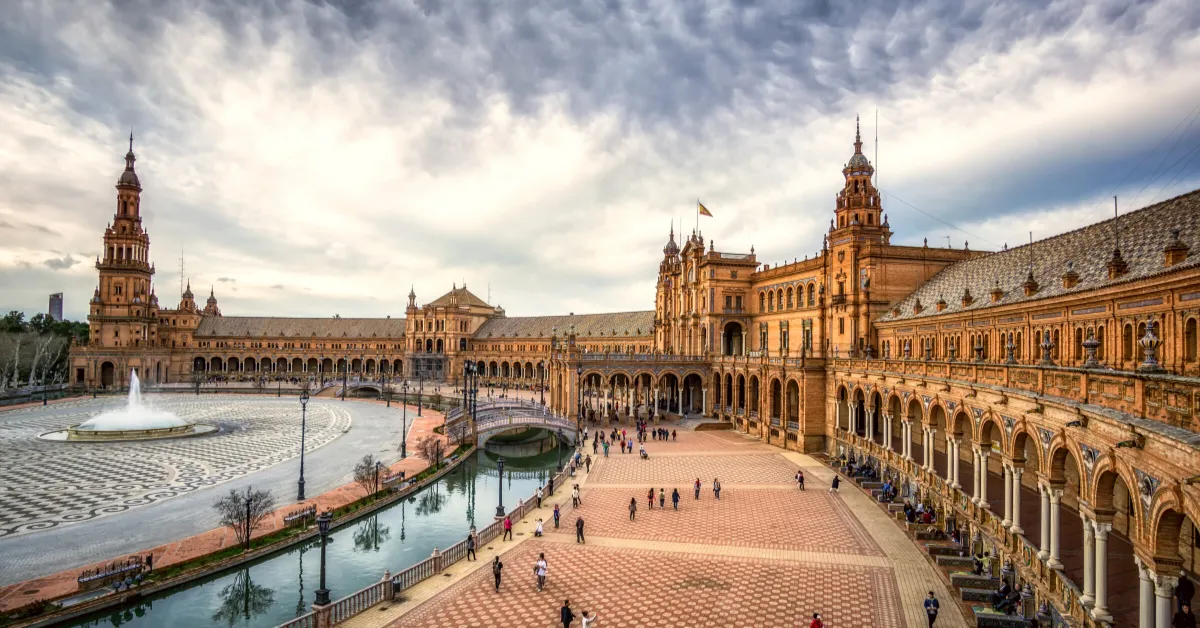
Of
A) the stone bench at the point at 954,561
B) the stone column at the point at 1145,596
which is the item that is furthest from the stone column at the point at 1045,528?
the stone column at the point at 1145,596

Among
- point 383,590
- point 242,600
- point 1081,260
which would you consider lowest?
point 242,600

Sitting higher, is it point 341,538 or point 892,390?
point 892,390

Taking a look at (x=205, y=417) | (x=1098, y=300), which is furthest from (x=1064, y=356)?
(x=205, y=417)

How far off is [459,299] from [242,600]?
327ft

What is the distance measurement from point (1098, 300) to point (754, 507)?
1682 cm

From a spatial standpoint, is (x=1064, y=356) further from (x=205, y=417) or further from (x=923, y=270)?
(x=205, y=417)

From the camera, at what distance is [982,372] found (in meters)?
23.4

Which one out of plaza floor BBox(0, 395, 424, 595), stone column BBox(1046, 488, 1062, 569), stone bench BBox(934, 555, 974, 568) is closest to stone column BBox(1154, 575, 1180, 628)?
stone column BBox(1046, 488, 1062, 569)

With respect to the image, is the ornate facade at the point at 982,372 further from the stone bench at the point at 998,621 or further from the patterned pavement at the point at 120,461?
the patterned pavement at the point at 120,461

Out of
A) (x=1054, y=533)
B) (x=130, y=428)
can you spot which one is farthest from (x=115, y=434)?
(x=1054, y=533)

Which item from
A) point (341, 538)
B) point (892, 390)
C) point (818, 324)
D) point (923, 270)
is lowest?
point (341, 538)

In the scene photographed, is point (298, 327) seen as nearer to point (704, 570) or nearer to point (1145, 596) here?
point (704, 570)

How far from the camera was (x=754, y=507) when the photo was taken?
3266cm

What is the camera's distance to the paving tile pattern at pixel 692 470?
126 ft
